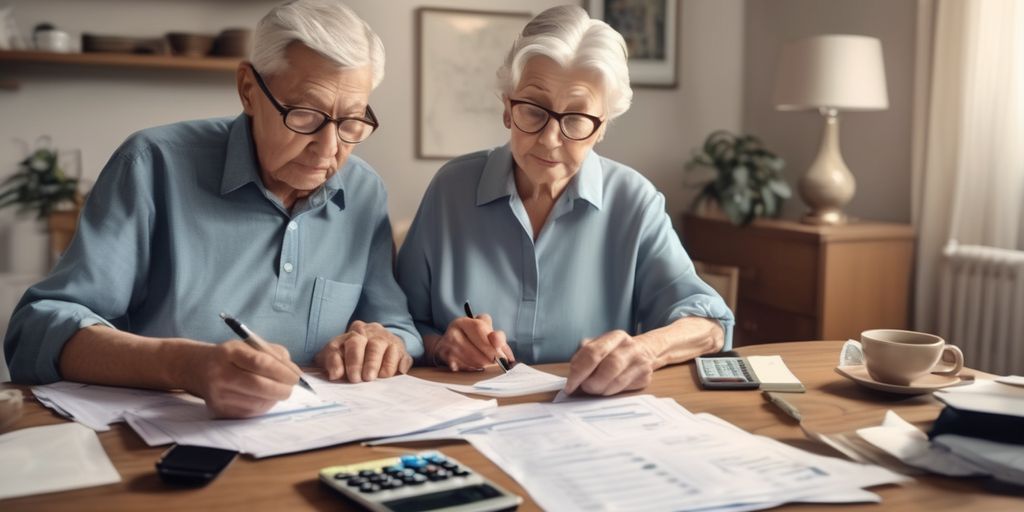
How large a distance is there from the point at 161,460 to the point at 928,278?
2988 mm

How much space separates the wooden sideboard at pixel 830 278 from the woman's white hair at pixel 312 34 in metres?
2.19

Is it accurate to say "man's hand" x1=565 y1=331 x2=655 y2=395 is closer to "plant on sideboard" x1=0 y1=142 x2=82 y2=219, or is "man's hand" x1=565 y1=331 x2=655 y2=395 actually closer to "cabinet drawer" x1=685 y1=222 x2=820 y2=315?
"cabinet drawer" x1=685 y1=222 x2=820 y2=315

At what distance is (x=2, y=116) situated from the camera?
344 cm

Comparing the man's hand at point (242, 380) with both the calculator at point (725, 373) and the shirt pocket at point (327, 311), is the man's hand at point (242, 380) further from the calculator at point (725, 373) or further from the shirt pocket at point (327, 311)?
the calculator at point (725, 373)

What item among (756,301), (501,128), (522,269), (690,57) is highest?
(690,57)

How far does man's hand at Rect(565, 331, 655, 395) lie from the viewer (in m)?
1.23

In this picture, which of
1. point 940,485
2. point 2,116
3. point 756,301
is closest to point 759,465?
point 940,485

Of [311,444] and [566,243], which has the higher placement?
[566,243]

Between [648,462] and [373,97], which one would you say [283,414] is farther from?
[373,97]

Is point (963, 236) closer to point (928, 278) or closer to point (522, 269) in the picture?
point (928, 278)

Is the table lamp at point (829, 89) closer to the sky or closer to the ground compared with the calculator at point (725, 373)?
closer to the sky

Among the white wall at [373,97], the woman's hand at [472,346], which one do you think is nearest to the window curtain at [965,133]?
the white wall at [373,97]

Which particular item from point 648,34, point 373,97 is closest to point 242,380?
point 373,97

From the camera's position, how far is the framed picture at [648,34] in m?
4.06
